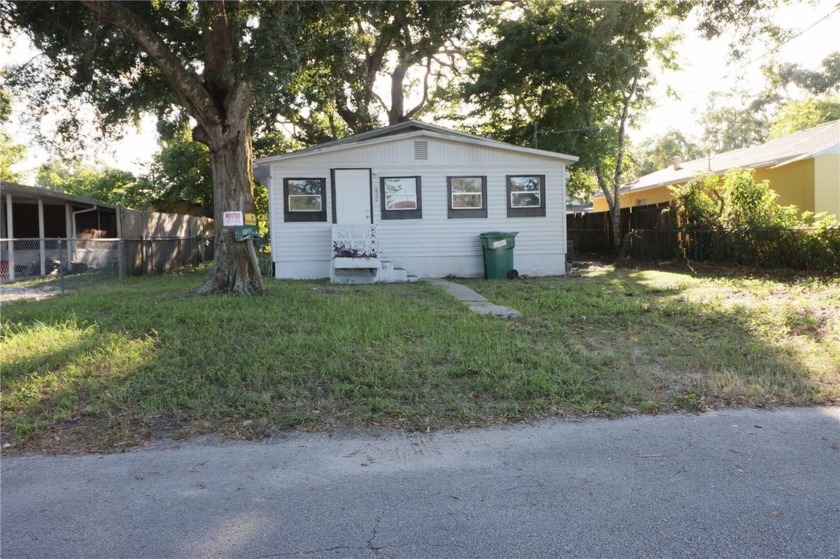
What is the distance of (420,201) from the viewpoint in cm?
1622

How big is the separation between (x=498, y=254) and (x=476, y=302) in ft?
17.7

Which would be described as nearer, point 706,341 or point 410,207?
point 706,341

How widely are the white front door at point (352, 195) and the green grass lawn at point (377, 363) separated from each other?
6.10 meters

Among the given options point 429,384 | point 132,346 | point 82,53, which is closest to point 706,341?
point 429,384

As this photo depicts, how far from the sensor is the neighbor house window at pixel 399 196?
16.2 metres

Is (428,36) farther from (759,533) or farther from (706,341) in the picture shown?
(759,533)

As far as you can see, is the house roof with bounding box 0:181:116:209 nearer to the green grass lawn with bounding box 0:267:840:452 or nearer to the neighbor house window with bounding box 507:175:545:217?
the green grass lawn with bounding box 0:267:840:452

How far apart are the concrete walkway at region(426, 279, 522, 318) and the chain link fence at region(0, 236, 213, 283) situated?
8101mm

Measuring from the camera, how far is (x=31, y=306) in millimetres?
10086

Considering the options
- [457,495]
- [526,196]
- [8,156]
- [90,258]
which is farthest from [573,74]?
[8,156]

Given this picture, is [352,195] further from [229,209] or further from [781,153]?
[781,153]

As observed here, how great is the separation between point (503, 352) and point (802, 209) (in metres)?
17.1

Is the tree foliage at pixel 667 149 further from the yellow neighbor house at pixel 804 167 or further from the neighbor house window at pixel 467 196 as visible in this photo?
the neighbor house window at pixel 467 196

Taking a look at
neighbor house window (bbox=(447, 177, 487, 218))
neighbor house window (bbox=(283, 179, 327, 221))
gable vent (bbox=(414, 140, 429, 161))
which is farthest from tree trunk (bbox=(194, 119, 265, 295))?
neighbor house window (bbox=(447, 177, 487, 218))
